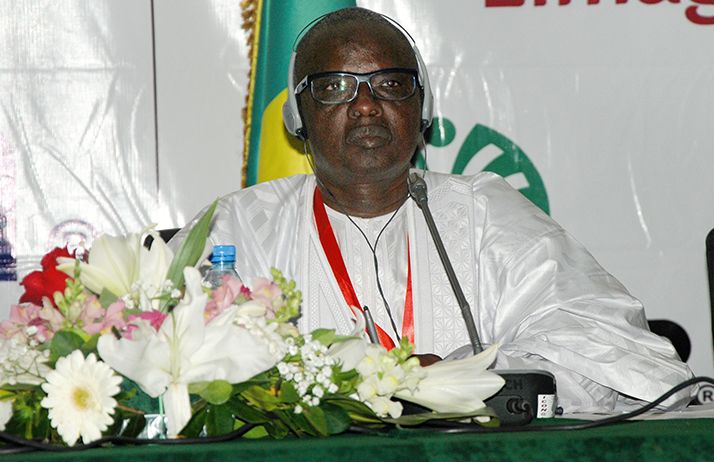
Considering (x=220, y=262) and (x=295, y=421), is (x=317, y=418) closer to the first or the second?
(x=295, y=421)

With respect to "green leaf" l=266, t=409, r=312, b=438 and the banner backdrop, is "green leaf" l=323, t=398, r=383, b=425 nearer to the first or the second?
"green leaf" l=266, t=409, r=312, b=438

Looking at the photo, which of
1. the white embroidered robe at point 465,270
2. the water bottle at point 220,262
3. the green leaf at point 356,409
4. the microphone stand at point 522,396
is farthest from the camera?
the white embroidered robe at point 465,270

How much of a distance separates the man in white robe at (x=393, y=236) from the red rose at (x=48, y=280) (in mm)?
1166

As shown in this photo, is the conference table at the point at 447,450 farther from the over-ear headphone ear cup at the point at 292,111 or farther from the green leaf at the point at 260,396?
the over-ear headphone ear cup at the point at 292,111

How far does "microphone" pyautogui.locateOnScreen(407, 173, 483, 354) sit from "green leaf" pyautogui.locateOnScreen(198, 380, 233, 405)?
2.47 ft

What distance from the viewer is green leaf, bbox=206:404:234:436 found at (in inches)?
48.5

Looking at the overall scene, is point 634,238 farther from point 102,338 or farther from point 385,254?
point 102,338

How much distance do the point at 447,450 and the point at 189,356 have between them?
1.01 feet

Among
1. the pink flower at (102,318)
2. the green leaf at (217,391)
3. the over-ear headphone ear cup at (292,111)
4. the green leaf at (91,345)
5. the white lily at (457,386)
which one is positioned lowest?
the white lily at (457,386)

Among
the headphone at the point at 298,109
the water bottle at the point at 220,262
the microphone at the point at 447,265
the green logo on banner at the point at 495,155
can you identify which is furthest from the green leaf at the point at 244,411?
the green logo on banner at the point at 495,155

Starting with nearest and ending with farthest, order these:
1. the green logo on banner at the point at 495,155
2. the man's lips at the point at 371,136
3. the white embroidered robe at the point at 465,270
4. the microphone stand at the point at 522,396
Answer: the microphone stand at the point at 522,396, the white embroidered robe at the point at 465,270, the man's lips at the point at 371,136, the green logo on banner at the point at 495,155

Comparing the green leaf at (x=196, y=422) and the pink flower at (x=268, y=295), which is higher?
the pink flower at (x=268, y=295)

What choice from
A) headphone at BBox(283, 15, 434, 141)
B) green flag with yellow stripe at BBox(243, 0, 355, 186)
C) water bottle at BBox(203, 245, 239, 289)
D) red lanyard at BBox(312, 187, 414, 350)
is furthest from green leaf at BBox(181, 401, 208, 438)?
green flag with yellow stripe at BBox(243, 0, 355, 186)

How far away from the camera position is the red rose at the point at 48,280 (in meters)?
1.30
